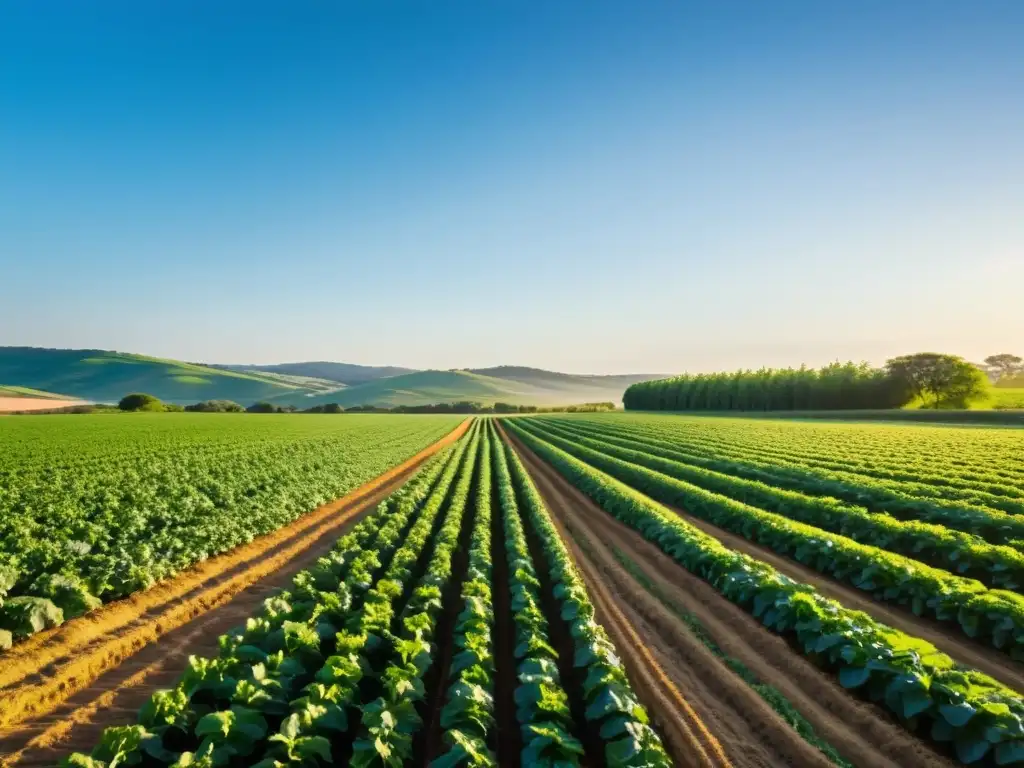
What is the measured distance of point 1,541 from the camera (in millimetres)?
11828

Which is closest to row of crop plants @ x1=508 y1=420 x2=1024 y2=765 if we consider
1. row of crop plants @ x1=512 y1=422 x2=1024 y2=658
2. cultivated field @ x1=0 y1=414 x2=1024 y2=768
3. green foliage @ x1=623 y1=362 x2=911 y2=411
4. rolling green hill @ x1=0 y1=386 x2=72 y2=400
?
cultivated field @ x1=0 y1=414 x2=1024 y2=768

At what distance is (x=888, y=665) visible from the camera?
21.8 ft

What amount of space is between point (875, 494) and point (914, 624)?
8841 millimetres

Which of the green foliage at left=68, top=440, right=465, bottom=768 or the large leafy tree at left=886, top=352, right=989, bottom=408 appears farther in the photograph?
the large leafy tree at left=886, top=352, right=989, bottom=408

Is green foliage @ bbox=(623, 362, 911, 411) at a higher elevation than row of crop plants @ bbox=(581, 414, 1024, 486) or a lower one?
higher

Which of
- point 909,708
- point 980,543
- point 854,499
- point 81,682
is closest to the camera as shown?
point 909,708

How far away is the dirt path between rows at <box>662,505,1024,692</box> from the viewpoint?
7809 millimetres

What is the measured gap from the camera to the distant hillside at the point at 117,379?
178 m

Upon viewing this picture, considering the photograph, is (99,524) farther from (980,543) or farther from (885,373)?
(885,373)

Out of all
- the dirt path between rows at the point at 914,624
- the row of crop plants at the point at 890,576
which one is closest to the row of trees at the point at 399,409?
the row of crop plants at the point at 890,576

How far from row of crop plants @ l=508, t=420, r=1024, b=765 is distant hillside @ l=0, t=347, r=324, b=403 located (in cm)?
19162

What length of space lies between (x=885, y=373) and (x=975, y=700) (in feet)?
315

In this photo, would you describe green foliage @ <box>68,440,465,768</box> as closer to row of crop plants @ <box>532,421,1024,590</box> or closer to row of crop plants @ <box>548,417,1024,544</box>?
row of crop plants @ <box>532,421,1024,590</box>

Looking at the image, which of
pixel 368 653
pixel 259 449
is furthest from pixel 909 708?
pixel 259 449
